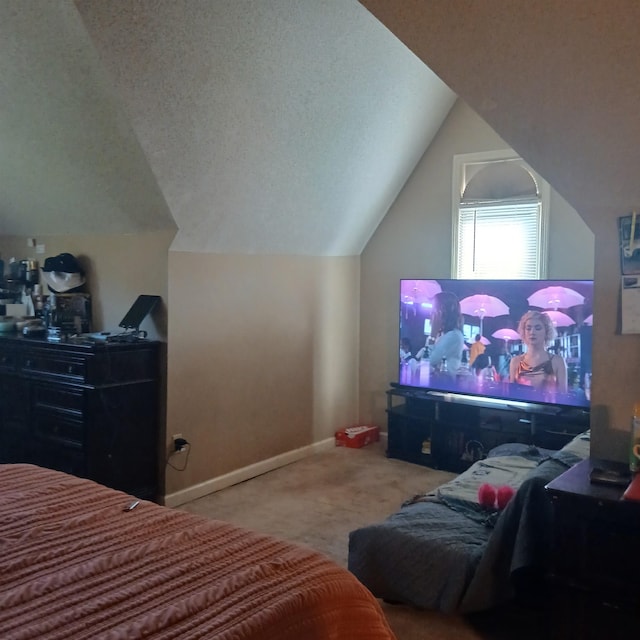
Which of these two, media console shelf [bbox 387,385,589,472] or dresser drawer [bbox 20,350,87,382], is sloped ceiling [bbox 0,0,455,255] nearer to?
dresser drawer [bbox 20,350,87,382]

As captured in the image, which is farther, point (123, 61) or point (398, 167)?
point (398, 167)

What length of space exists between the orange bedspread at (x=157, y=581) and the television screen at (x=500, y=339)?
9.38 ft

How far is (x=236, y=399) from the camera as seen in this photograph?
439cm

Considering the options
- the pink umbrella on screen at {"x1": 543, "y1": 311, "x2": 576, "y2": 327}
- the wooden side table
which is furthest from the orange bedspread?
the pink umbrella on screen at {"x1": 543, "y1": 311, "x2": 576, "y2": 327}

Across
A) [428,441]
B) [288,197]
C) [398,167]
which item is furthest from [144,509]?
[398,167]

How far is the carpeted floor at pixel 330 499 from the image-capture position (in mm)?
3373

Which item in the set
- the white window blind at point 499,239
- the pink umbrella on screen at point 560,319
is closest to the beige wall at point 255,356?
the white window blind at point 499,239

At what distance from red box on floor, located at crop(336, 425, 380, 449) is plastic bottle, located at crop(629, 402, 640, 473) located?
3.10 m

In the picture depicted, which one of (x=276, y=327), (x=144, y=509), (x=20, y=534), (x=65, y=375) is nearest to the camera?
(x=20, y=534)

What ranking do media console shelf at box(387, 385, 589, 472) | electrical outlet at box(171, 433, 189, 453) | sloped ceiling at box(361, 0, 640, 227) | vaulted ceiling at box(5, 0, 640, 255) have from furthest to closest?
media console shelf at box(387, 385, 589, 472)
electrical outlet at box(171, 433, 189, 453)
vaulted ceiling at box(5, 0, 640, 255)
sloped ceiling at box(361, 0, 640, 227)

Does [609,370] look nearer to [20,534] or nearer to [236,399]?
[20,534]

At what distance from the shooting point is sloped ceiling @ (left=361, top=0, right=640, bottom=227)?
1.66 metres

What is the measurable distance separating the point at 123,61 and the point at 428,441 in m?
3.18

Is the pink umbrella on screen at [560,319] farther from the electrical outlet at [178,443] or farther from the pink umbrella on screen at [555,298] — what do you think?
the electrical outlet at [178,443]
